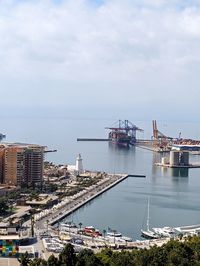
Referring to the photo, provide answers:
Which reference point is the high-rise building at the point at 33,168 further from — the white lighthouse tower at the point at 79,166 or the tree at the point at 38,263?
the tree at the point at 38,263

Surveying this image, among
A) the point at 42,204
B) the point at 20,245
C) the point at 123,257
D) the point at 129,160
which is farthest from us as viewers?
the point at 129,160

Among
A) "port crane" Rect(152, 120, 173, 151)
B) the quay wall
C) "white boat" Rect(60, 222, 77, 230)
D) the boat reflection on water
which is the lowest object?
"white boat" Rect(60, 222, 77, 230)

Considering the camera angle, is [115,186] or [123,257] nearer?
[123,257]

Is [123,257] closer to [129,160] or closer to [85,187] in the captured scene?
[85,187]

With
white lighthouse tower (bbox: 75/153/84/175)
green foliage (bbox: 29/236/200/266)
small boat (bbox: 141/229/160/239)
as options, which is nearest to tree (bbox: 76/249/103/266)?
green foliage (bbox: 29/236/200/266)

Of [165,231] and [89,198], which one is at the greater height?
[89,198]

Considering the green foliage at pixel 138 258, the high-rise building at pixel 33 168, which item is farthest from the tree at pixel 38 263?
the high-rise building at pixel 33 168

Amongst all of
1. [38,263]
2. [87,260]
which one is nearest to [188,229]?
[87,260]

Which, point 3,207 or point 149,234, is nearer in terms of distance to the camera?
point 149,234

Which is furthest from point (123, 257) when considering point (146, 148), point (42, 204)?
point (146, 148)

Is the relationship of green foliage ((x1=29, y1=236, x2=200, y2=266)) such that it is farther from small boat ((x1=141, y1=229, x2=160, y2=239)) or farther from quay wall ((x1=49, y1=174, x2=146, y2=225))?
quay wall ((x1=49, y1=174, x2=146, y2=225))

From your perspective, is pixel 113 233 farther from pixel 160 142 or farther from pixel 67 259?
pixel 160 142
